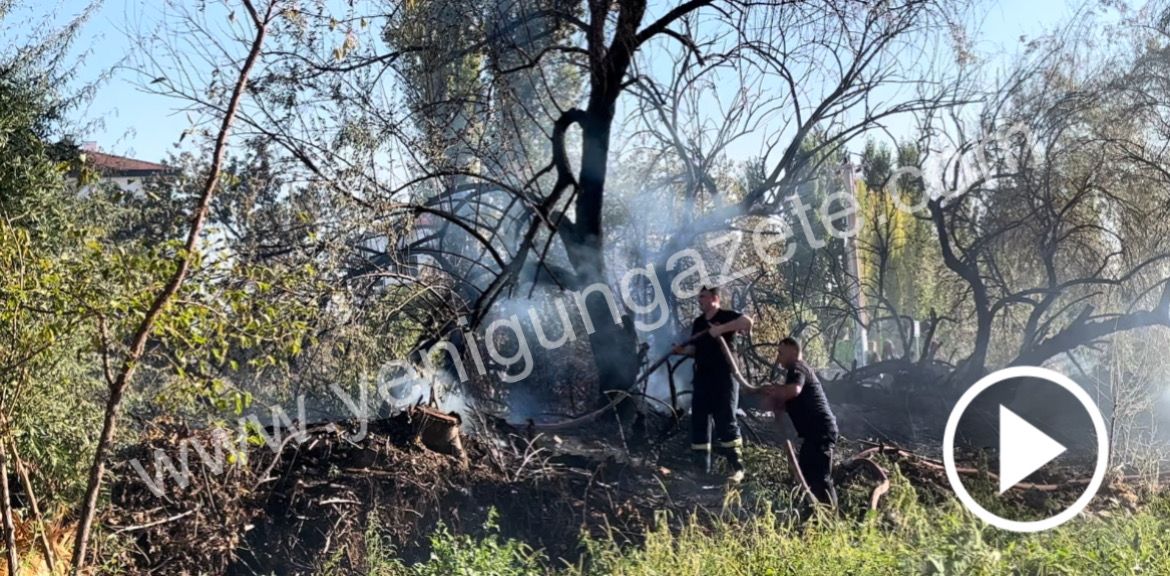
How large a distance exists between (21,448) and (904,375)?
11.0 meters

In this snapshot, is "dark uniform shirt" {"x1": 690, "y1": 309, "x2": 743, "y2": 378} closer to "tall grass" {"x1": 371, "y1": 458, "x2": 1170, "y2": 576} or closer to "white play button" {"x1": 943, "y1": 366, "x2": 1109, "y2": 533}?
"tall grass" {"x1": 371, "y1": 458, "x2": 1170, "y2": 576}

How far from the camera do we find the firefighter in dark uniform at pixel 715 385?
8680 millimetres

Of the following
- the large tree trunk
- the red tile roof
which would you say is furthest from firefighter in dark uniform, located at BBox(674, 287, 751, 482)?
the red tile roof

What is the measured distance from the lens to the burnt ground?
22.7 ft

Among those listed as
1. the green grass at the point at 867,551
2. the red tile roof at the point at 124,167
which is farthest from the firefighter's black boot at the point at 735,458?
the red tile roof at the point at 124,167

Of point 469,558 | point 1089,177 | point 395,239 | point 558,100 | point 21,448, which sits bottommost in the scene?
point 469,558

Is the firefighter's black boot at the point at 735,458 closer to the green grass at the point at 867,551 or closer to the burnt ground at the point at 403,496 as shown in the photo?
the burnt ground at the point at 403,496

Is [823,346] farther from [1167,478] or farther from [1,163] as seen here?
[1,163]

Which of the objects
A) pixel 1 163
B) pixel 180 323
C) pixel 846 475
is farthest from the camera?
pixel 846 475

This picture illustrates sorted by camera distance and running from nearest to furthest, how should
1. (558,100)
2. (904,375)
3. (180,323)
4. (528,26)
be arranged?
(180,323), (528,26), (558,100), (904,375)

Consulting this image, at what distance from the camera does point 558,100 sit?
12.1 meters

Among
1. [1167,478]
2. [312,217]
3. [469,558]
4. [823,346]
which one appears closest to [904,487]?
[1167,478]

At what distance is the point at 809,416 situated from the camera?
771 centimetres

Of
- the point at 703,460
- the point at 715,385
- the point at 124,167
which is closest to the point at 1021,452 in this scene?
the point at 703,460
